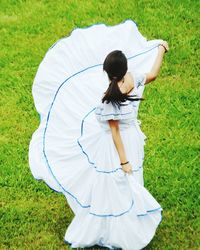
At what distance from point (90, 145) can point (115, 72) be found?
65 centimetres

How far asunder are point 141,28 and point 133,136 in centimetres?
357

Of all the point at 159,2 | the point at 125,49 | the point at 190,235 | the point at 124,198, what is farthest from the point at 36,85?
the point at 159,2

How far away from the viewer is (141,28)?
7.78m

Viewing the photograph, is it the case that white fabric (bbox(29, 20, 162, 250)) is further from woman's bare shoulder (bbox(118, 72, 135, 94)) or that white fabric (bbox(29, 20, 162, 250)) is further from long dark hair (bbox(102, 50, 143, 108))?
long dark hair (bbox(102, 50, 143, 108))

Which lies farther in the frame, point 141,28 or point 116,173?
point 141,28

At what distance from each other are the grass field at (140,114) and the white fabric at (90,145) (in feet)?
1.29

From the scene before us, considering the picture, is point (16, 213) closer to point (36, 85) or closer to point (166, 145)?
point (36, 85)

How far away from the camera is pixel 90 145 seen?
4.51 metres

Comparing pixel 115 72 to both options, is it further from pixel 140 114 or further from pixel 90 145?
pixel 140 114

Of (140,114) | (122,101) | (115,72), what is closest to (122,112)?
(122,101)

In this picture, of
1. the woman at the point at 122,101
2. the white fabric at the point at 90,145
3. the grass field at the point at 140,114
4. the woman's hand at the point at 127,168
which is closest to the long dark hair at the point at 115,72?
the woman at the point at 122,101

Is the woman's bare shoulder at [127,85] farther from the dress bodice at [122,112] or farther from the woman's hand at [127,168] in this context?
the woman's hand at [127,168]

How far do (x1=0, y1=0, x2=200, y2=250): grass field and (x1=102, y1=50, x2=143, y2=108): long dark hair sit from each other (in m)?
1.36

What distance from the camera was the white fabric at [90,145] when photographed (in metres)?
4.52
